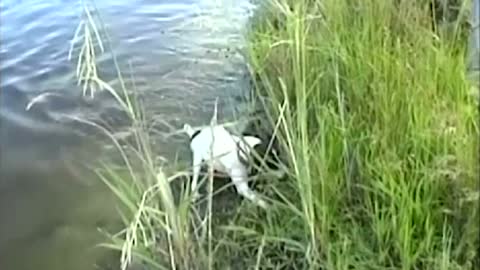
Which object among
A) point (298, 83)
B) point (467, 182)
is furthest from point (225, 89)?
point (467, 182)

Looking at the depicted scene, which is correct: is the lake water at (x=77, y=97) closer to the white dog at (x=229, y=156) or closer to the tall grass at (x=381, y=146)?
the white dog at (x=229, y=156)

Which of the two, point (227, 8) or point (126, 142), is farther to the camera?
point (227, 8)

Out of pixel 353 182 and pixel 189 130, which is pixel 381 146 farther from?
pixel 189 130

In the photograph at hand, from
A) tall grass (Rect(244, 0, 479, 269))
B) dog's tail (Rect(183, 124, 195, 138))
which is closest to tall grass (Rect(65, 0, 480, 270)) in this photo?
tall grass (Rect(244, 0, 479, 269))

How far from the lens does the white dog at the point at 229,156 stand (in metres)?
2.06

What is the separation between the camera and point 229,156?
2.11m

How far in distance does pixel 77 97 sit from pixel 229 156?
2.81 feet

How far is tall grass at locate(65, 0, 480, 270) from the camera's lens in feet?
5.78

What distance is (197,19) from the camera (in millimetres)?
3238

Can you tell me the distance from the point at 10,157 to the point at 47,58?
0.62 meters

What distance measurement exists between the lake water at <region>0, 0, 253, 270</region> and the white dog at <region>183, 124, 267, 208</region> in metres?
0.23

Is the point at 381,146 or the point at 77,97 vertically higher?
the point at 381,146

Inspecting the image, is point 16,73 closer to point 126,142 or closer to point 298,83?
point 126,142

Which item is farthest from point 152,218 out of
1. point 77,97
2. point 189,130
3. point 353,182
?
point 77,97
